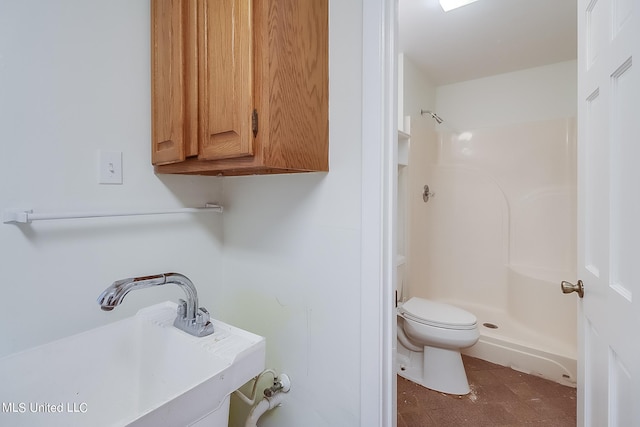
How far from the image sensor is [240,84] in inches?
29.8

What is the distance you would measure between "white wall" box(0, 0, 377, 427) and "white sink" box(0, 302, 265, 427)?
0.13 meters

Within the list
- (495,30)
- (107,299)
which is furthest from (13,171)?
(495,30)

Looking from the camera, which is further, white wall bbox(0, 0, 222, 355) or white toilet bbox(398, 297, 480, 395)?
white toilet bbox(398, 297, 480, 395)

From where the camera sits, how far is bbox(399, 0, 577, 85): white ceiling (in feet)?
5.57

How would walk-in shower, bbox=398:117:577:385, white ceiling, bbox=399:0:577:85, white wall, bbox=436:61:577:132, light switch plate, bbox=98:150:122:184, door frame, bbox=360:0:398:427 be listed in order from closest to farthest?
1. door frame, bbox=360:0:398:427
2. light switch plate, bbox=98:150:122:184
3. white ceiling, bbox=399:0:577:85
4. walk-in shower, bbox=398:117:577:385
5. white wall, bbox=436:61:577:132

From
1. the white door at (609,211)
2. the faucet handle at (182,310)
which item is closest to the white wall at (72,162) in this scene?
the faucet handle at (182,310)

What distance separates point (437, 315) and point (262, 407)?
1287 mm

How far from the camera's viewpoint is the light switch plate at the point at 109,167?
3.17 feet

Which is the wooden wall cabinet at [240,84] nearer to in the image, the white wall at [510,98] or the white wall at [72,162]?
the white wall at [72,162]

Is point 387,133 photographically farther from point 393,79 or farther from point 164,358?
point 164,358

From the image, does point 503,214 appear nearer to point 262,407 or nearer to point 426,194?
point 426,194

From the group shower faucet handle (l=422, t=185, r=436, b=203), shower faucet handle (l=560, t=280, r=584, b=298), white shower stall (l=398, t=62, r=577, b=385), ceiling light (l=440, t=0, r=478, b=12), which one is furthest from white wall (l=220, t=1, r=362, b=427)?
shower faucet handle (l=422, t=185, r=436, b=203)

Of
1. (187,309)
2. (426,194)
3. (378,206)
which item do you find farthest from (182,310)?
(426,194)

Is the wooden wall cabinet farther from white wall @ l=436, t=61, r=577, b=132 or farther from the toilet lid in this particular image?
white wall @ l=436, t=61, r=577, b=132
